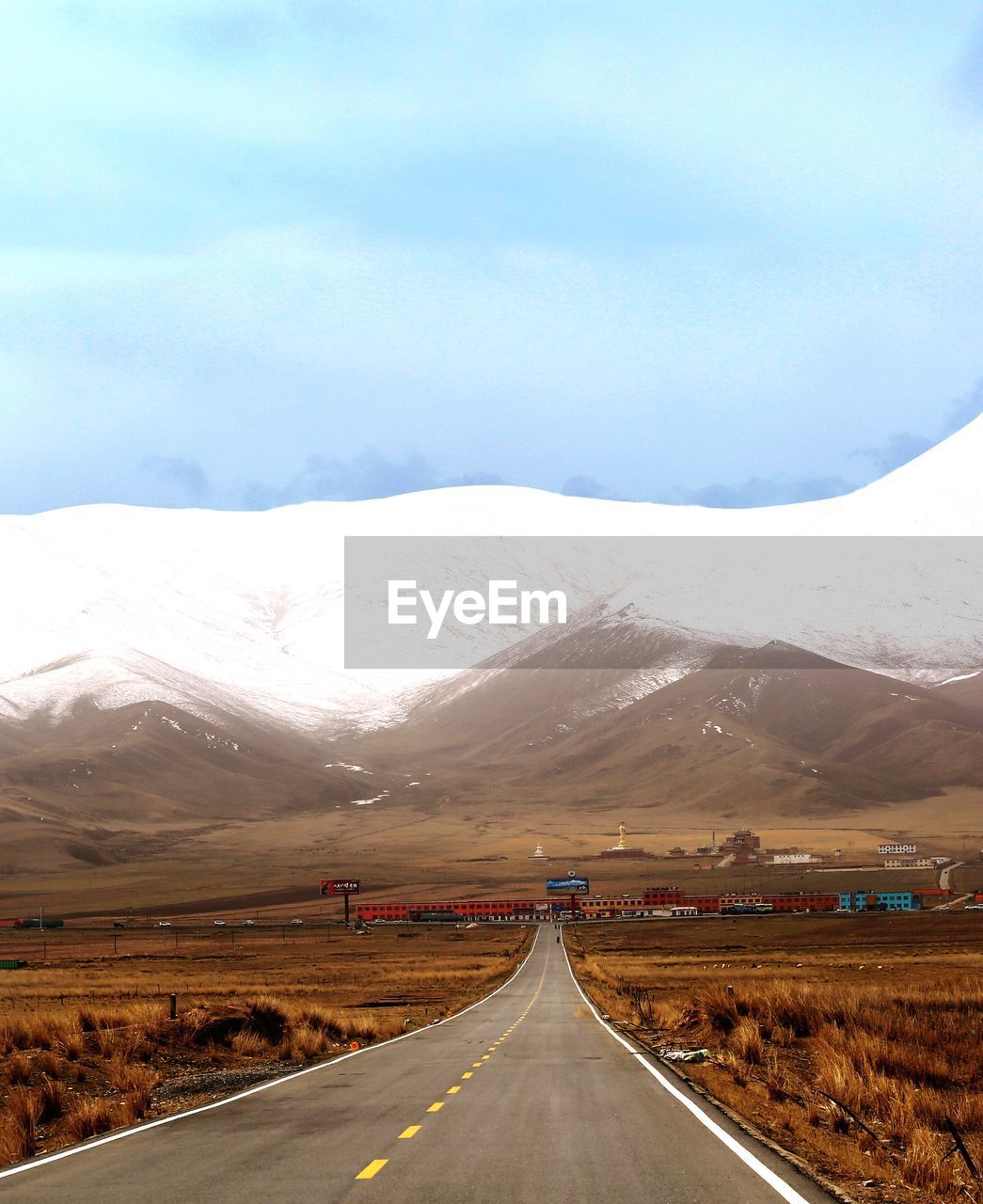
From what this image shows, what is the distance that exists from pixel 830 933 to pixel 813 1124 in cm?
10362

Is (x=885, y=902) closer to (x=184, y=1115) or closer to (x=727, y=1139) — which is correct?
(x=184, y=1115)

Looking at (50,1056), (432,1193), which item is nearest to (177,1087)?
(50,1056)

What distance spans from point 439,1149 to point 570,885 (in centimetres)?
17506

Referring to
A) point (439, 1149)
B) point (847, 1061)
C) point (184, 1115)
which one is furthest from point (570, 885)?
point (439, 1149)

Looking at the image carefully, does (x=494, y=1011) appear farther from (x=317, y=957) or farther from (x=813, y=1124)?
(x=317, y=957)

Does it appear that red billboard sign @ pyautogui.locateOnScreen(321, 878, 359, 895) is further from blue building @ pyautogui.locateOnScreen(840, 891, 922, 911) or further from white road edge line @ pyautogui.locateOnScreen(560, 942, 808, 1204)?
white road edge line @ pyautogui.locateOnScreen(560, 942, 808, 1204)

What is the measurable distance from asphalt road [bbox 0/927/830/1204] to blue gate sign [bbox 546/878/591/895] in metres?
165

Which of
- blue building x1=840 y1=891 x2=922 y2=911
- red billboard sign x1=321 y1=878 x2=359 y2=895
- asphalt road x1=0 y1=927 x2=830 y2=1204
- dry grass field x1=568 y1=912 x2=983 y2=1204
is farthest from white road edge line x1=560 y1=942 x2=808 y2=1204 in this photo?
red billboard sign x1=321 y1=878 x2=359 y2=895

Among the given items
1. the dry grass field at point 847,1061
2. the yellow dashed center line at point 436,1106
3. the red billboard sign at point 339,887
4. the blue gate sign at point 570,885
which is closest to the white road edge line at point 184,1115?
the yellow dashed center line at point 436,1106

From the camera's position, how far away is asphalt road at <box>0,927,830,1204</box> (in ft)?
40.7

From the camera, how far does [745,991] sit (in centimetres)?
3538

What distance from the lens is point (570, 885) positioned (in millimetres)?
186250

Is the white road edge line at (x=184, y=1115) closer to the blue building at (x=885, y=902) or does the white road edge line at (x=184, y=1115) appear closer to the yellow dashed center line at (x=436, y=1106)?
the yellow dashed center line at (x=436, y=1106)

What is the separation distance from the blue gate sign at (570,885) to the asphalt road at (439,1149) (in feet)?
540
